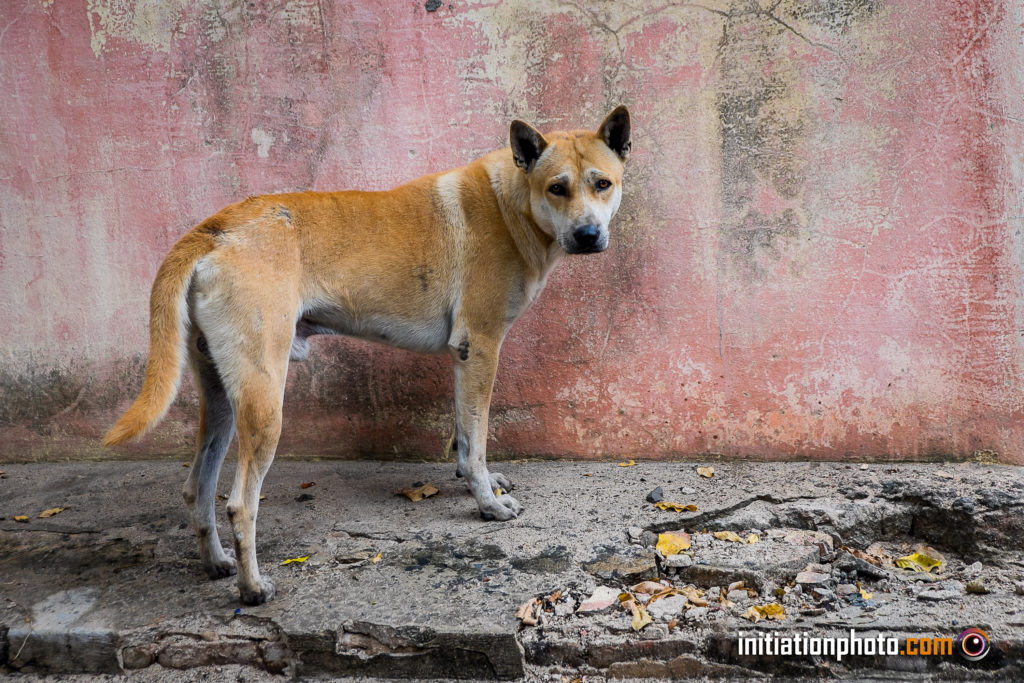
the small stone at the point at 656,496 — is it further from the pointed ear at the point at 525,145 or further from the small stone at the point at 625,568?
the pointed ear at the point at 525,145

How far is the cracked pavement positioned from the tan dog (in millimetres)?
→ 240

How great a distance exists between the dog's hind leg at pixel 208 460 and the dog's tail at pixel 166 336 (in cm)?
20

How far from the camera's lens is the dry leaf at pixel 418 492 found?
10.7ft

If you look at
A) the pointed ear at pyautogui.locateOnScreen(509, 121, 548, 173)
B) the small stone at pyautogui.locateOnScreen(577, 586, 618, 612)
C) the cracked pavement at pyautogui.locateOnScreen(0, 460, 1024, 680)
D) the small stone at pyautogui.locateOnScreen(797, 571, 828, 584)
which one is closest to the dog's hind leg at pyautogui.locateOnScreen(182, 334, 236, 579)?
the cracked pavement at pyautogui.locateOnScreen(0, 460, 1024, 680)

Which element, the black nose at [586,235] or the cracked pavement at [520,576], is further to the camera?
the black nose at [586,235]

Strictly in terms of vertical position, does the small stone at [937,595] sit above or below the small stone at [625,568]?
below

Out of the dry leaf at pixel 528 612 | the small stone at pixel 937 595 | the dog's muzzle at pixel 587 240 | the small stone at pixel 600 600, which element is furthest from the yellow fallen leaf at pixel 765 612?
the dog's muzzle at pixel 587 240

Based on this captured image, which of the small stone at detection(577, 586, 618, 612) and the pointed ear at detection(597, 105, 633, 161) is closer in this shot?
the small stone at detection(577, 586, 618, 612)

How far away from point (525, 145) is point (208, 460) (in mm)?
1887

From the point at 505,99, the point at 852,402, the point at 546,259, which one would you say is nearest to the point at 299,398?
the point at 546,259

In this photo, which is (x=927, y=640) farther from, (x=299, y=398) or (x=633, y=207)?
(x=299, y=398)

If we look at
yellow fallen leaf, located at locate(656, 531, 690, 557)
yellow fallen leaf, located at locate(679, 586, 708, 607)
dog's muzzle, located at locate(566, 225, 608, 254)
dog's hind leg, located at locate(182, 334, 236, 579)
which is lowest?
yellow fallen leaf, located at locate(679, 586, 708, 607)

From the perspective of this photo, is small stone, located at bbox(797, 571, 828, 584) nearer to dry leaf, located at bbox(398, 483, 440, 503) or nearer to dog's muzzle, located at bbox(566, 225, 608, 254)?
dog's muzzle, located at bbox(566, 225, 608, 254)

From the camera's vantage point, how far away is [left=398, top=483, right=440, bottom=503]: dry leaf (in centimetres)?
325
